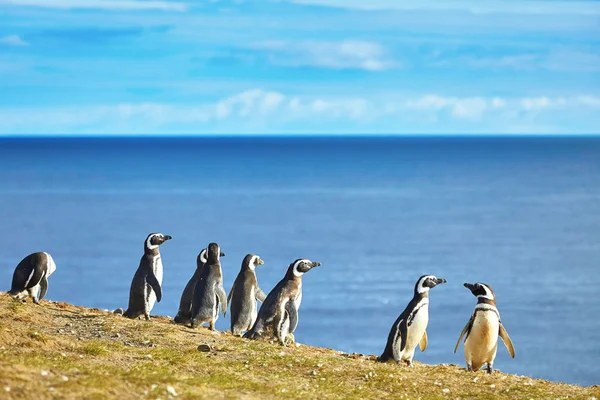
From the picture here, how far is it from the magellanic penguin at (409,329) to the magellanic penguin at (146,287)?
5.06 meters

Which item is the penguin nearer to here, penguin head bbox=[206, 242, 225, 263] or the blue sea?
penguin head bbox=[206, 242, 225, 263]

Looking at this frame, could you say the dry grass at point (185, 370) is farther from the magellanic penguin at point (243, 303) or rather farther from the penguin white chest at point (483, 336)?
the magellanic penguin at point (243, 303)

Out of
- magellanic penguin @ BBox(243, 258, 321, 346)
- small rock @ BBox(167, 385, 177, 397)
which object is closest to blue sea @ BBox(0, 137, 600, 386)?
magellanic penguin @ BBox(243, 258, 321, 346)

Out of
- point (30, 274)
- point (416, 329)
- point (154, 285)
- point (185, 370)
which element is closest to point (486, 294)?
point (416, 329)

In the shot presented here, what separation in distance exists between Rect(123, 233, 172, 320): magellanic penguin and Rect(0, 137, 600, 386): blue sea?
18201 mm

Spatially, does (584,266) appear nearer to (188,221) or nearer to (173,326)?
(188,221)

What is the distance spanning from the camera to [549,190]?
503ft

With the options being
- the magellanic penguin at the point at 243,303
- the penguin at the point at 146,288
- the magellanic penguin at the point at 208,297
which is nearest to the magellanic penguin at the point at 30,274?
the penguin at the point at 146,288

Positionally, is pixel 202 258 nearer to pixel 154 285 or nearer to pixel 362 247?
pixel 154 285

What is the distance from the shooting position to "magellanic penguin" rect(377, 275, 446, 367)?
16.8m

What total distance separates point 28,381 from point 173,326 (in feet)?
25.0

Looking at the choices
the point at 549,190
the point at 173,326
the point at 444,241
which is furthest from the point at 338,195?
the point at 173,326

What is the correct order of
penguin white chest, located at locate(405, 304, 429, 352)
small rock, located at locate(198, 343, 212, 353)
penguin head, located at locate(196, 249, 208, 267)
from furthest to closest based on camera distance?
penguin head, located at locate(196, 249, 208, 267), penguin white chest, located at locate(405, 304, 429, 352), small rock, located at locate(198, 343, 212, 353)

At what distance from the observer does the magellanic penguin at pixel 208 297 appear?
19.4 metres
